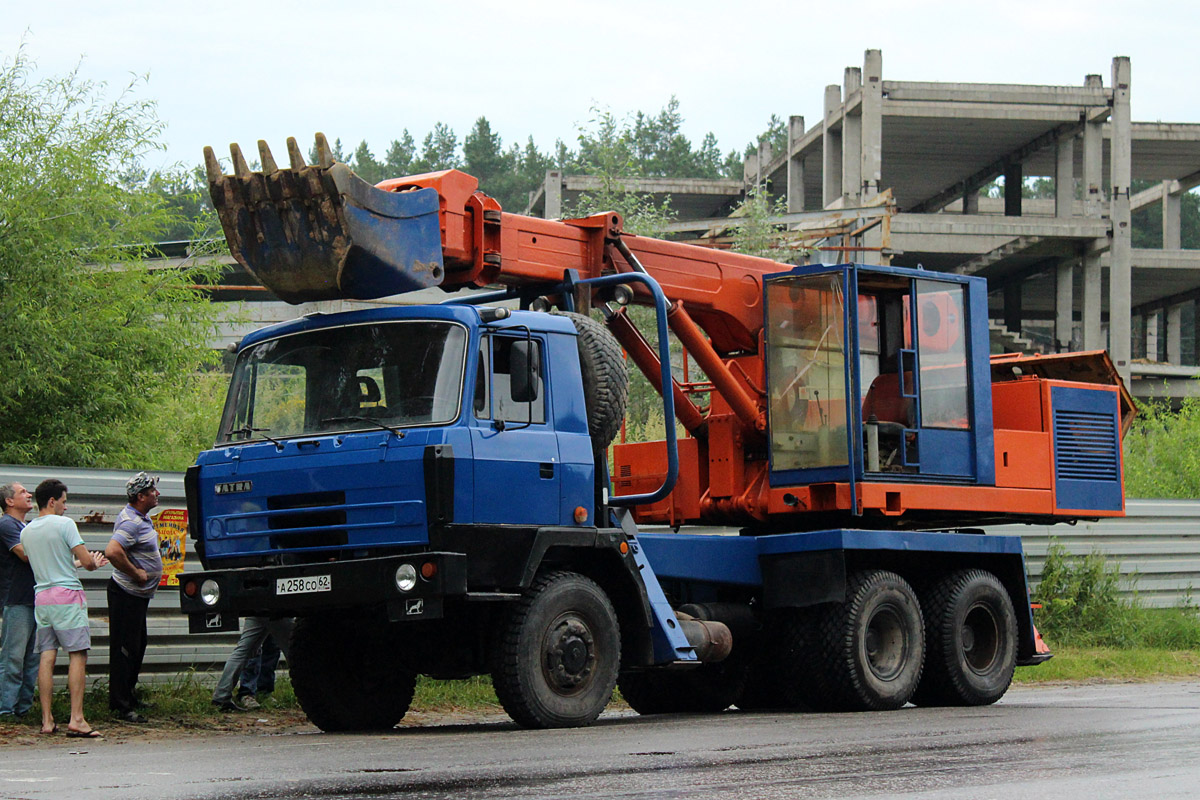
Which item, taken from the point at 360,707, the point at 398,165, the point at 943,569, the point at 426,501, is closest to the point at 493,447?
the point at 426,501

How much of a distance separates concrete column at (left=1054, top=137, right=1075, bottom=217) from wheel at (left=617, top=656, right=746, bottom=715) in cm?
3430

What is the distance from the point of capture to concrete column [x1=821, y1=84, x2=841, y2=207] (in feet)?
146

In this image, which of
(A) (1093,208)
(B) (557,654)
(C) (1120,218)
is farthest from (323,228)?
(C) (1120,218)

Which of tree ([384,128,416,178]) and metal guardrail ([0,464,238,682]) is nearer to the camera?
metal guardrail ([0,464,238,682])

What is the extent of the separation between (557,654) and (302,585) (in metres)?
1.76

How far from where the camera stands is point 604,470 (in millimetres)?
11086

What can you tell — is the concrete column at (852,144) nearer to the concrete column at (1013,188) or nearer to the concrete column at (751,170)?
the concrete column at (1013,188)

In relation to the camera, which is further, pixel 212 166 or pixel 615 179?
pixel 615 179

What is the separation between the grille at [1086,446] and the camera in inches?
552

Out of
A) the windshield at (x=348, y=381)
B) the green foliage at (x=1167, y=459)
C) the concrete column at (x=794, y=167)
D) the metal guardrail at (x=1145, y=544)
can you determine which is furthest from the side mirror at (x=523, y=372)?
the concrete column at (x=794, y=167)

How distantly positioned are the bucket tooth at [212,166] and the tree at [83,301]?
5.91m

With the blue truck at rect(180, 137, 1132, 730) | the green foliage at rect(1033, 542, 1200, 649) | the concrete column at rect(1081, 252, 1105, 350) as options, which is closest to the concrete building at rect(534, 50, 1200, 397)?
the concrete column at rect(1081, 252, 1105, 350)

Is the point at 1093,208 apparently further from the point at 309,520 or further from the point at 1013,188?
the point at 309,520

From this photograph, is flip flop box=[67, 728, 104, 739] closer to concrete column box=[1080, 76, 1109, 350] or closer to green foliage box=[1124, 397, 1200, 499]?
green foliage box=[1124, 397, 1200, 499]
